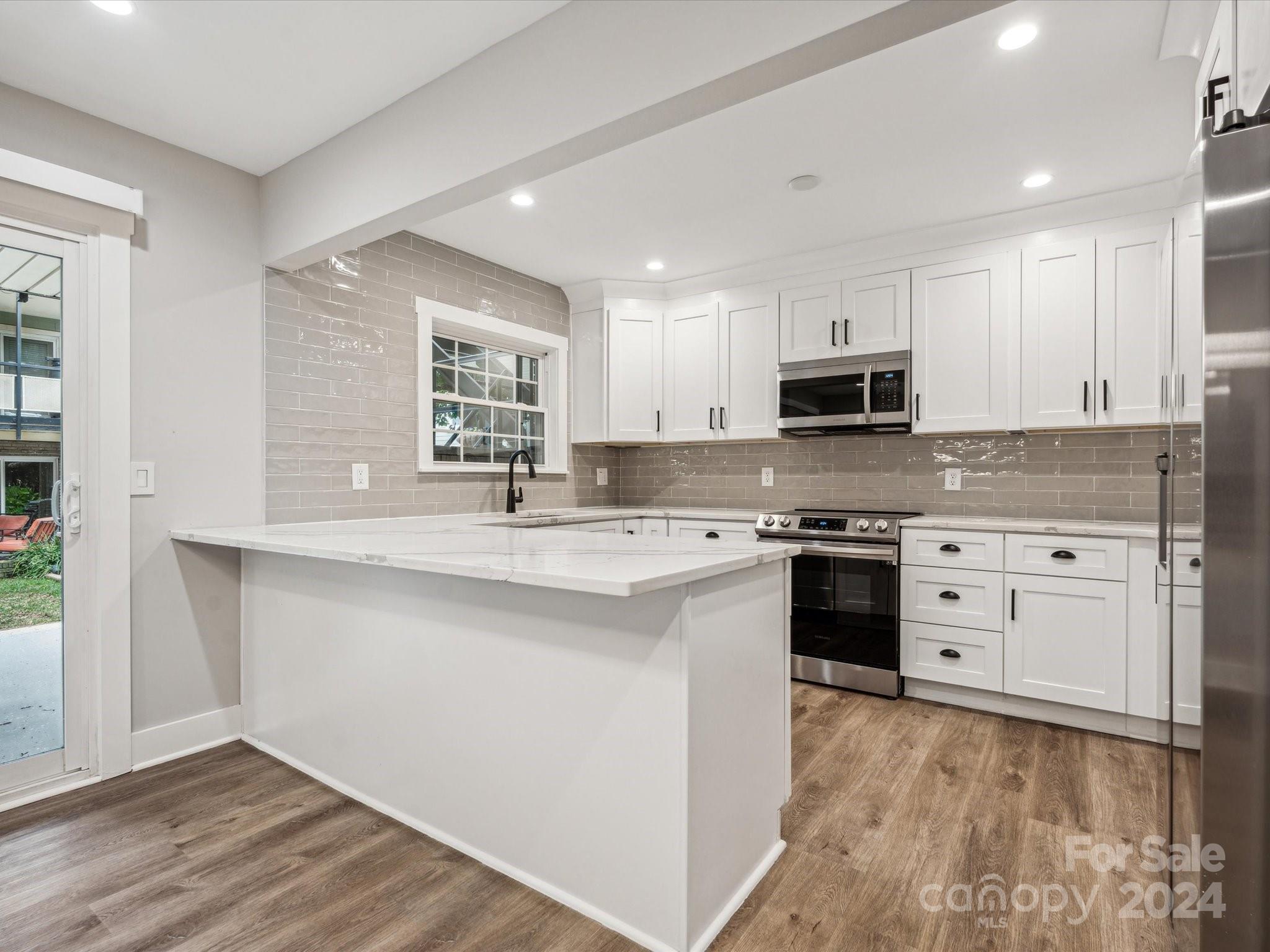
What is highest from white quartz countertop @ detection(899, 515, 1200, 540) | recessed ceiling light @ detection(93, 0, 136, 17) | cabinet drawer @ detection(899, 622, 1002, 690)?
recessed ceiling light @ detection(93, 0, 136, 17)

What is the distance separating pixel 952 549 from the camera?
3.12m

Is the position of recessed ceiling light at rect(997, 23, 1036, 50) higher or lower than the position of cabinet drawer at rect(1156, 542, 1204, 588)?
higher

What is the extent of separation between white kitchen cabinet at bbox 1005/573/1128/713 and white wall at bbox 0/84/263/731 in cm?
345

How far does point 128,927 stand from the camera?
1543 mm

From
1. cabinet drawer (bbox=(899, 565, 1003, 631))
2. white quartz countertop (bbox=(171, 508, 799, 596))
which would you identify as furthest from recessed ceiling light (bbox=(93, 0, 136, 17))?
cabinet drawer (bbox=(899, 565, 1003, 631))

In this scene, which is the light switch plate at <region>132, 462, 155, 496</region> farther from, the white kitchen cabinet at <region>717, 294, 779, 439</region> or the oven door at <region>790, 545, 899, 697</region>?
the white kitchen cabinet at <region>717, 294, 779, 439</region>

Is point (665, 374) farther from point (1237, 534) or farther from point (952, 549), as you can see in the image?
point (1237, 534)

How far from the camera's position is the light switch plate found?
93.7 inches

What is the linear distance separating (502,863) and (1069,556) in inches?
104

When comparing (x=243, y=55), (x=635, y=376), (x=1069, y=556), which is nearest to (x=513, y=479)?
(x=635, y=376)

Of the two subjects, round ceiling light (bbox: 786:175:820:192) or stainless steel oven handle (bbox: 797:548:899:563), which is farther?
stainless steel oven handle (bbox: 797:548:899:563)

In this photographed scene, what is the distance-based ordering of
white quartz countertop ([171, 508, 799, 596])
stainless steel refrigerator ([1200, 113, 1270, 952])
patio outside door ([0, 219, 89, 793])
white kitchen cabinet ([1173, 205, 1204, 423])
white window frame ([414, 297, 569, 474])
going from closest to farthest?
stainless steel refrigerator ([1200, 113, 1270, 952]) → white kitchen cabinet ([1173, 205, 1204, 423]) → white quartz countertop ([171, 508, 799, 596]) → patio outside door ([0, 219, 89, 793]) → white window frame ([414, 297, 569, 474])

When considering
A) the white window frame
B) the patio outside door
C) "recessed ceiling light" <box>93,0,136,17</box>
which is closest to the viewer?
"recessed ceiling light" <box>93,0,136,17</box>

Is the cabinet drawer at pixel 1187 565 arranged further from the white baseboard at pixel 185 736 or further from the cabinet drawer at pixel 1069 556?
the white baseboard at pixel 185 736
